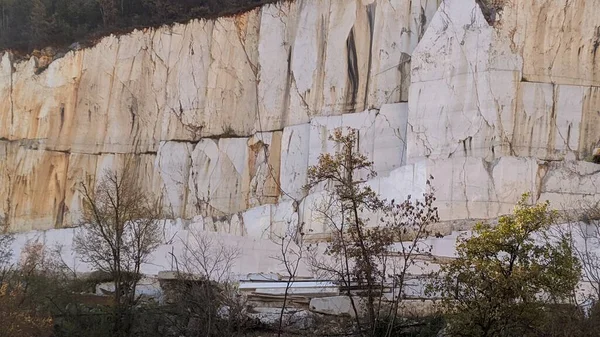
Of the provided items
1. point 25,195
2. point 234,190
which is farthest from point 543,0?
point 25,195

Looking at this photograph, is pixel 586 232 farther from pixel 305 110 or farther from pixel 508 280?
pixel 305 110

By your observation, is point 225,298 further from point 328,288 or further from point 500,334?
point 500,334

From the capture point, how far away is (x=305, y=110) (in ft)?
101

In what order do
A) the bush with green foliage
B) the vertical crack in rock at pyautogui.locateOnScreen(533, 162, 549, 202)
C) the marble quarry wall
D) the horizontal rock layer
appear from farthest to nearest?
the horizontal rock layer
the marble quarry wall
the vertical crack in rock at pyautogui.locateOnScreen(533, 162, 549, 202)
the bush with green foliage

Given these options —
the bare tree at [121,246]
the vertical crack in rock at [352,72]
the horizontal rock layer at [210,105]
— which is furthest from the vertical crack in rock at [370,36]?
the bare tree at [121,246]

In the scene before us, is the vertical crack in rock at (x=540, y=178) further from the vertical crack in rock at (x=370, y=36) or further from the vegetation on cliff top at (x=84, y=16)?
the vegetation on cliff top at (x=84, y=16)

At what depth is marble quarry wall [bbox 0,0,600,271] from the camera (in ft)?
84.4

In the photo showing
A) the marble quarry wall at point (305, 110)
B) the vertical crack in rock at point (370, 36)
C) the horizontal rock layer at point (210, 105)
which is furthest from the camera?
the horizontal rock layer at point (210, 105)

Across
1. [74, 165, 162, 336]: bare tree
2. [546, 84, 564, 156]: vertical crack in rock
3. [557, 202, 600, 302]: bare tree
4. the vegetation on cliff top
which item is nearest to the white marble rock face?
[546, 84, 564, 156]: vertical crack in rock

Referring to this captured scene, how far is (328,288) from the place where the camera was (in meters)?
22.2

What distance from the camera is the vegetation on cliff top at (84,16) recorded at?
116 feet

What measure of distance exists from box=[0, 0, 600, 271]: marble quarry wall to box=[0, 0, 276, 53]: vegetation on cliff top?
0.84 meters

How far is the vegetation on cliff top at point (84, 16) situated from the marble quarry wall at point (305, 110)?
844 millimetres

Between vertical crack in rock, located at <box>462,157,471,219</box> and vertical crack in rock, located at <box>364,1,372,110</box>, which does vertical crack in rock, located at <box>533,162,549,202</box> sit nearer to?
vertical crack in rock, located at <box>462,157,471,219</box>
